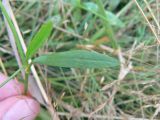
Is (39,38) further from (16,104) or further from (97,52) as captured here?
(97,52)

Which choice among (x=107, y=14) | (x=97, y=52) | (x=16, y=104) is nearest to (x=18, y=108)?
(x=16, y=104)

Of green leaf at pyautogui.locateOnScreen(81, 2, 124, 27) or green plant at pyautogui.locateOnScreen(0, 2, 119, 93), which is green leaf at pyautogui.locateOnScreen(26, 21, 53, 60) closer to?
green plant at pyautogui.locateOnScreen(0, 2, 119, 93)

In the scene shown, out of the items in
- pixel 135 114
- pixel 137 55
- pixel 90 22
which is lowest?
pixel 135 114

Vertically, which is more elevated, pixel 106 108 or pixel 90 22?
pixel 90 22

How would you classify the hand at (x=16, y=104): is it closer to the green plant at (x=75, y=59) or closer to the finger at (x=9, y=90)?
the finger at (x=9, y=90)

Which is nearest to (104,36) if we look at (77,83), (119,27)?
(119,27)

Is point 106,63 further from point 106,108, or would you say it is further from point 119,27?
point 119,27

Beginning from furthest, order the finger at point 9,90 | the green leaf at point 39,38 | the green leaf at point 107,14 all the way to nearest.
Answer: the green leaf at point 107,14
the finger at point 9,90
the green leaf at point 39,38

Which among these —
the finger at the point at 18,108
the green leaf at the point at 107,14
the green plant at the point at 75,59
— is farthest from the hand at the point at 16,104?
the green leaf at the point at 107,14
